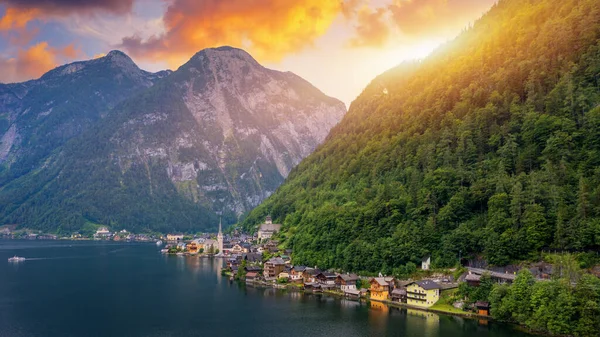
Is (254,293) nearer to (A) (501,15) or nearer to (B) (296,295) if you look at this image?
(B) (296,295)

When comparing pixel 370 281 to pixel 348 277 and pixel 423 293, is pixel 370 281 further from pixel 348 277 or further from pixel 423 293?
pixel 423 293

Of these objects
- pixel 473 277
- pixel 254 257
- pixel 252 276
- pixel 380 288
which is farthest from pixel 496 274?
pixel 254 257

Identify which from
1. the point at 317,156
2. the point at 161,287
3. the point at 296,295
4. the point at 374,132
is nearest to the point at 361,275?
the point at 296,295

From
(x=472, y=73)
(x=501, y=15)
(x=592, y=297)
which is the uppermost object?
(x=501, y=15)

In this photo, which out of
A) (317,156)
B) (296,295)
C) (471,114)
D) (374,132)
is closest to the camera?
(296,295)

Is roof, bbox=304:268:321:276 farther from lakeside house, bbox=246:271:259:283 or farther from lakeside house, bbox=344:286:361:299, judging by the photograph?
lakeside house, bbox=246:271:259:283

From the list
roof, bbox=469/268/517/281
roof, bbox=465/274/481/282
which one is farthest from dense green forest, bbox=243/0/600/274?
roof, bbox=465/274/481/282

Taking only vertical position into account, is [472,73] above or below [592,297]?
above
